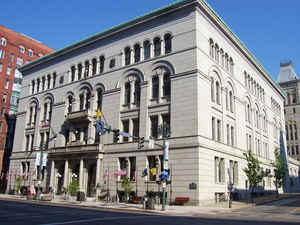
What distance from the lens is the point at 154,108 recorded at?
3747 cm

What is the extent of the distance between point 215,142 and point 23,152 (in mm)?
35200

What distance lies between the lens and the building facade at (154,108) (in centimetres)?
3441

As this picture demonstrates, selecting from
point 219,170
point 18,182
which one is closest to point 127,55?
point 219,170

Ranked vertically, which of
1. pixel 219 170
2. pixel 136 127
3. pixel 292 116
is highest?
pixel 292 116

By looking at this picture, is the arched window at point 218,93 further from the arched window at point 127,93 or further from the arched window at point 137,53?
the arched window at point 127,93

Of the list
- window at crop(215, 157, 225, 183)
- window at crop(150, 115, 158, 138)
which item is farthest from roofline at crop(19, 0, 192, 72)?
window at crop(215, 157, 225, 183)

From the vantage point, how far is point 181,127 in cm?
3422

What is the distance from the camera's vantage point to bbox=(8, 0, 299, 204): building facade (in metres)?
34.4

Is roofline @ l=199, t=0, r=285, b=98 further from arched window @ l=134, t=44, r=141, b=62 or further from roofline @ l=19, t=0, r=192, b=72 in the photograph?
arched window @ l=134, t=44, r=141, b=62

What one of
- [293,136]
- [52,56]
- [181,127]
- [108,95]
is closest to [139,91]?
[108,95]

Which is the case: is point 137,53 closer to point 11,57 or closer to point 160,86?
point 160,86

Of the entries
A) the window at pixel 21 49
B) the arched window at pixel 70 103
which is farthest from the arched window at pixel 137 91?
the window at pixel 21 49

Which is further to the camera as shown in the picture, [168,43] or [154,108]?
[168,43]

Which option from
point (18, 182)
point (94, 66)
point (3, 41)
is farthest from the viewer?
point (3, 41)
